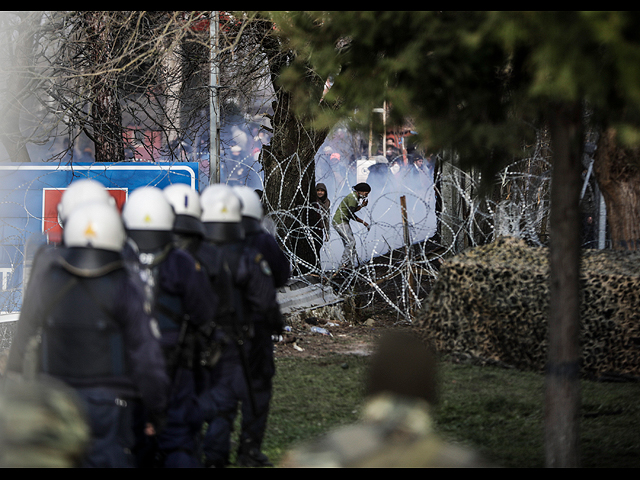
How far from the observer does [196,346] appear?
376 cm

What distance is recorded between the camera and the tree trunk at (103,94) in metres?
8.95

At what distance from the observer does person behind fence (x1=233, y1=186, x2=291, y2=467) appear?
14.0ft

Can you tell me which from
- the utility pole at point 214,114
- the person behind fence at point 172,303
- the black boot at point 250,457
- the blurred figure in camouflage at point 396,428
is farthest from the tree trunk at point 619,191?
the blurred figure in camouflage at point 396,428

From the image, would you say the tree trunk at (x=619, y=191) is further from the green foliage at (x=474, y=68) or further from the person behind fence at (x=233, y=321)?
the person behind fence at (x=233, y=321)

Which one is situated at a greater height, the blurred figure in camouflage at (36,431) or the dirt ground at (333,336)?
the blurred figure in camouflage at (36,431)

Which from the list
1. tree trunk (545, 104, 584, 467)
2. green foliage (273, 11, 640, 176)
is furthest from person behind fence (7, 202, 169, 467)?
tree trunk (545, 104, 584, 467)

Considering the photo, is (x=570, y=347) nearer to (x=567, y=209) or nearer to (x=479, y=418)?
(x=567, y=209)

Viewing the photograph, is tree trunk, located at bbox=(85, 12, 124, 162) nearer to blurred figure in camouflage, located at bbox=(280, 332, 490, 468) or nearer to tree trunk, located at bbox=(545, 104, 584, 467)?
tree trunk, located at bbox=(545, 104, 584, 467)

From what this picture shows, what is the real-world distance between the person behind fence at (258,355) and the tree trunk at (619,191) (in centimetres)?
443

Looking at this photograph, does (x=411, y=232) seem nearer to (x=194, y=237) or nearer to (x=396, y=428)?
(x=194, y=237)

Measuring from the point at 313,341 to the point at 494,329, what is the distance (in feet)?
7.64

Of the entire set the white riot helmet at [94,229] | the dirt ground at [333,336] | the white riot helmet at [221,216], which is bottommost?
the dirt ground at [333,336]

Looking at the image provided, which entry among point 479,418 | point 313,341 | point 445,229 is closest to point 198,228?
point 479,418

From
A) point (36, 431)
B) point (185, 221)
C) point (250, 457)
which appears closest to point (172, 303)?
point (185, 221)
